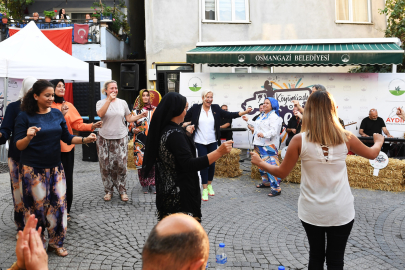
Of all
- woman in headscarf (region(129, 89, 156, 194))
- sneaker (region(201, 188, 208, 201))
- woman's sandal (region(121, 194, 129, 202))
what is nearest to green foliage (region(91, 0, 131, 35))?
woman in headscarf (region(129, 89, 156, 194))

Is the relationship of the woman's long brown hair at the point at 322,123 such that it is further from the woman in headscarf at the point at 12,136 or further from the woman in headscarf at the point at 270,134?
the woman in headscarf at the point at 270,134

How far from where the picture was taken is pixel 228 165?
29.2 ft

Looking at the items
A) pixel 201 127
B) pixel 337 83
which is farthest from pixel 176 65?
pixel 201 127

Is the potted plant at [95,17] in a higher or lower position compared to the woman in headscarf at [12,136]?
higher

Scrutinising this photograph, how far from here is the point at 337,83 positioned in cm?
1112

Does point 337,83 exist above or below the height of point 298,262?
above

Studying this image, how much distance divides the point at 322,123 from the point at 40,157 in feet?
9.70

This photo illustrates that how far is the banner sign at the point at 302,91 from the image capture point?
10.7m

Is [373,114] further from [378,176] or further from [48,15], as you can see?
[48,15]

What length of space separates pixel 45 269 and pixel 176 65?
14854 millimetres

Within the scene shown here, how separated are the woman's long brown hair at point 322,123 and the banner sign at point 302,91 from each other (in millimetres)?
8294

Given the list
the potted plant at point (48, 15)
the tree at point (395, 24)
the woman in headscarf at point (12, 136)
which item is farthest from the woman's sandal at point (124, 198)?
the potted plant at point (48, 15)

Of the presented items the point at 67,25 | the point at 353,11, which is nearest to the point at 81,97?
the point at 67,25

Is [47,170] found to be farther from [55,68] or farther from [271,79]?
A: [271,79]
